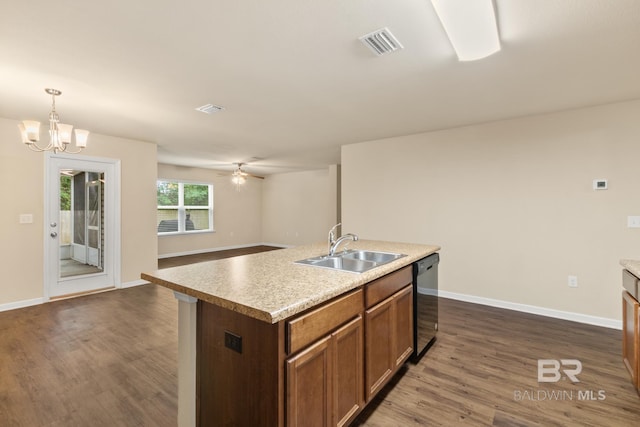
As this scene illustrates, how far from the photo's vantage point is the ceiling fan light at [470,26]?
64.6 inches

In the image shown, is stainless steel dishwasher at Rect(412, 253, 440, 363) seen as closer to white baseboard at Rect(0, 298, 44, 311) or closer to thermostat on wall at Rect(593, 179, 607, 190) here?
thermostat on wall at Rect(593, 179, 607, 190)

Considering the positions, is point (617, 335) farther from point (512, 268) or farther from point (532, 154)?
point (532, 154)

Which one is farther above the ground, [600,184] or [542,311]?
[600,184]

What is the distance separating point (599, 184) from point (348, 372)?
3.64m

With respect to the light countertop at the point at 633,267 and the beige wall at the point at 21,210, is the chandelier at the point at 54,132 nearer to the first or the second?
the beige wall at the point at 21,210

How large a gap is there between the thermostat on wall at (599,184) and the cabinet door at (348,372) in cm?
342

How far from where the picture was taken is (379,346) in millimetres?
1943

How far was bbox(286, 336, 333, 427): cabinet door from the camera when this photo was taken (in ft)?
4.16

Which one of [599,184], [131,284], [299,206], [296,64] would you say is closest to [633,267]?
[599,184]

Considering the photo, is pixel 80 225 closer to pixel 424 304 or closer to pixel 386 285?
pixel 386 285

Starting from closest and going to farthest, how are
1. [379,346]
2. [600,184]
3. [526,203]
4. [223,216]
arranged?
[379,346] < [600,184] < [526,203] < [223,216]

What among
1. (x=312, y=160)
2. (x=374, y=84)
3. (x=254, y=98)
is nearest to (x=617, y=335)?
(x=374, y=84)

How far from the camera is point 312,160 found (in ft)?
23.0

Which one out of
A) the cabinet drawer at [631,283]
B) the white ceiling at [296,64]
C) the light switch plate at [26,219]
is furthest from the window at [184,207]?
the cabinet drawer at [631,283]
